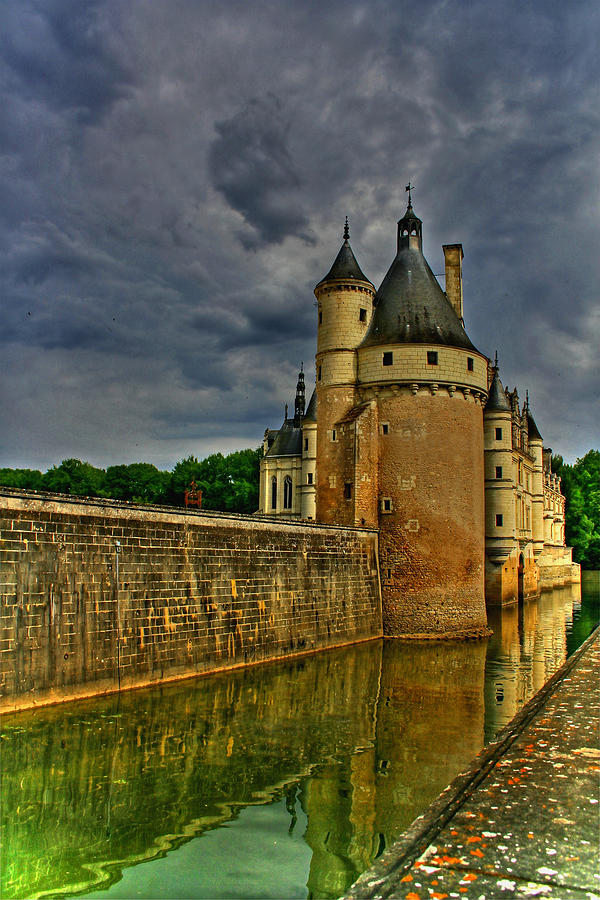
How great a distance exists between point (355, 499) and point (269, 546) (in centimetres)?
681

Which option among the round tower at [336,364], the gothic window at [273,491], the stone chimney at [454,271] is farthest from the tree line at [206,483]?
the round tower at [336,364]

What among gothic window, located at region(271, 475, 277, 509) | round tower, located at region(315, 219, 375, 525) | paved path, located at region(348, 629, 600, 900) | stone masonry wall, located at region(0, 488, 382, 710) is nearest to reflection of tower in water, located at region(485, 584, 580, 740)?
stone masonry wall, located at region(0, 488, 382, 710)

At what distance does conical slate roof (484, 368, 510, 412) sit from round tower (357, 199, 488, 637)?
11.4 metres

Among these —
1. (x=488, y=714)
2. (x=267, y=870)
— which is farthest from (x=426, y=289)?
(x=267, y=870)

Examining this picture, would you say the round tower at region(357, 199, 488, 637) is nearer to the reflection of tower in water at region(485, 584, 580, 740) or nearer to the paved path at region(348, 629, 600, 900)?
the reflection of tower in water at region(485, 584, 580, 740)

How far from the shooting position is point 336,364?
29.5 metres

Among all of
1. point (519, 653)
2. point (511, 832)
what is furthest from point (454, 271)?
point (511, 832)

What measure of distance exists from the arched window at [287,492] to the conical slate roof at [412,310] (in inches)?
1180

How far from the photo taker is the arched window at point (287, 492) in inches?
2325

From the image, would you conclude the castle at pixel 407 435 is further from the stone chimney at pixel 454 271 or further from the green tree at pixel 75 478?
the green tree at pixel 75 478

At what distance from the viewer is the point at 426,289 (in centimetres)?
3006

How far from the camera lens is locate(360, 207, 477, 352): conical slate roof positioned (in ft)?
94.0

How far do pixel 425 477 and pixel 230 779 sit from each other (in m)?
19.0

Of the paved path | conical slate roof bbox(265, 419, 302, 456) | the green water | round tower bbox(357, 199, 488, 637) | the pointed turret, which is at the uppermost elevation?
the pointed turret
